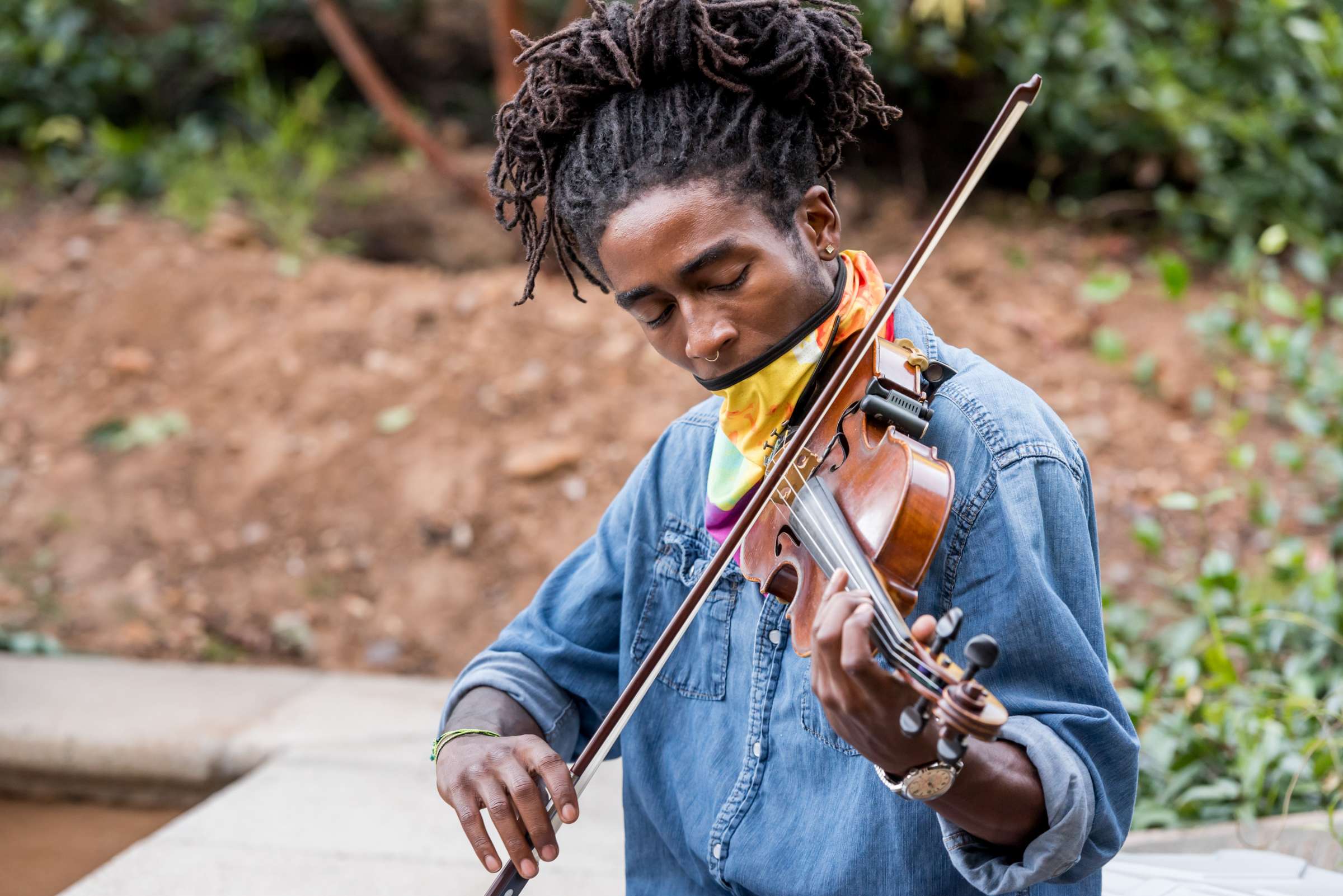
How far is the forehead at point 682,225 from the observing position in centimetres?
132

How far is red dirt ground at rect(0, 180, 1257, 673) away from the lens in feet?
12.3

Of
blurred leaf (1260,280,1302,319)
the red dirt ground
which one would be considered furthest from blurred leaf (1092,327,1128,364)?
blurred leaf (1260,280,1302,319)

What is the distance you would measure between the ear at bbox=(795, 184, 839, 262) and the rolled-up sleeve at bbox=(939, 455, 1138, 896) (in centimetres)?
33

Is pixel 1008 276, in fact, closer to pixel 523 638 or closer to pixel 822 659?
A: pixel 523 638

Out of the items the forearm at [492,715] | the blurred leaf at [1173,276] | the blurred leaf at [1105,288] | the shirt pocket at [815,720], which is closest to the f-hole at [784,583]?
the shirt pocket at [815,720]

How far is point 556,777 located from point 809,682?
0.31 meters

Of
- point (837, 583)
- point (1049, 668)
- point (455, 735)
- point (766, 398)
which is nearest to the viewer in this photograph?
point (837, 583)

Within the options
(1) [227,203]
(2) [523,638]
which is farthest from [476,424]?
(2) [523,638]

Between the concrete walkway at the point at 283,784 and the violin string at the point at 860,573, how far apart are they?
0.91 meters

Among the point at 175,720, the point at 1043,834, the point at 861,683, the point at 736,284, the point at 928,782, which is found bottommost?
the point at 175,720

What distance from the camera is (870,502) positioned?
118 cm

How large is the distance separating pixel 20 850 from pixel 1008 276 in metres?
3.57

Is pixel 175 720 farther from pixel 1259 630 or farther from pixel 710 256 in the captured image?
pixel 1259 630

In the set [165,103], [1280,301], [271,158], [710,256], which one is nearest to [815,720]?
[710,256]
